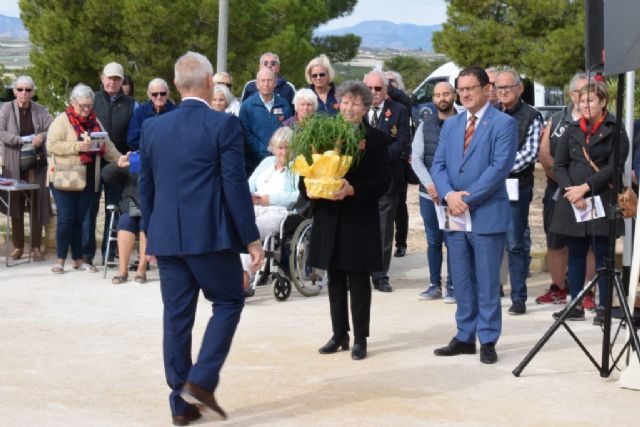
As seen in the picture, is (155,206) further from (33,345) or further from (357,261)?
(33,345)

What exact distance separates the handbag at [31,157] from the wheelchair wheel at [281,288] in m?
3.30

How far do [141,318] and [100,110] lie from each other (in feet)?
11.0

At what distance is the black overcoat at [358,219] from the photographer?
830 cm

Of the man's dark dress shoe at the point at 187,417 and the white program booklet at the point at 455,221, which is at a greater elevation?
the white program booklet at the point at 455,221

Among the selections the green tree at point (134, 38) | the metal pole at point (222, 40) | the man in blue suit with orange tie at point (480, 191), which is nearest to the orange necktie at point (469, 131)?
the man in blue suit with orange tie at point (480, 191)

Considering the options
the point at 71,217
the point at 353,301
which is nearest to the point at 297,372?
the point at 353,301

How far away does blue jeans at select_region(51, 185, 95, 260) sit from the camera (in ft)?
38.8

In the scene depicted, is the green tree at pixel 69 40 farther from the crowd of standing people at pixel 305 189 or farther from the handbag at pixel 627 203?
the handbag at pixel 627 203

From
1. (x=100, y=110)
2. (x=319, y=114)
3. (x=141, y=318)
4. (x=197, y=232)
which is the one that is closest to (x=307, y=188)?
→ (x=319, y=114)

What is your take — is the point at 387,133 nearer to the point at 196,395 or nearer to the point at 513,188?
the point at 513,188

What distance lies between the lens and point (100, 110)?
40.8 feet

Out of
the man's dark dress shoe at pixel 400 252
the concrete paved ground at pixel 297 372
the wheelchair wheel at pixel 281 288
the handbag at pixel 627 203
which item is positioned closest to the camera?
the concrete paved ground at pixel 297 372

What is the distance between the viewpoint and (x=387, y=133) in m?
11.2

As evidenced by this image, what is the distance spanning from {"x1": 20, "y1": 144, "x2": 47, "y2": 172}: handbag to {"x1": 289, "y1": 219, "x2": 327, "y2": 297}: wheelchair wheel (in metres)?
3.20
